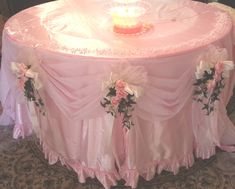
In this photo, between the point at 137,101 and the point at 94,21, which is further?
the point at 94,21

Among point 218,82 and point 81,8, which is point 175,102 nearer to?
point 218,82

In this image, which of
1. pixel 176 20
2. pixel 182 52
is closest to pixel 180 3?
pixel 176 20

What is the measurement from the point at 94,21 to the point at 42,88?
24.1 inches

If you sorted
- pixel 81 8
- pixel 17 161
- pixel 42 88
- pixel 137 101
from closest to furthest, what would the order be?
pixel 137 101
pixel 42 88
pixel 17 161
pixel 81 8

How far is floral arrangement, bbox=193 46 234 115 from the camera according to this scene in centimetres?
157

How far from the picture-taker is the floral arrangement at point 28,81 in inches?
63.0

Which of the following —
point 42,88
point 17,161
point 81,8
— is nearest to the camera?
point 42,88

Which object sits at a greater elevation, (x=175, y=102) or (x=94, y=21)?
(x=94, y=21)

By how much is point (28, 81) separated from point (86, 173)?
23.7 inches

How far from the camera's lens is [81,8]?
232cm

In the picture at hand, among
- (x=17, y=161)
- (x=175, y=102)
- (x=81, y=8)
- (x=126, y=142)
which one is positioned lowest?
(x=17, y=161)

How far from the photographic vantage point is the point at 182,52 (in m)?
1.58
